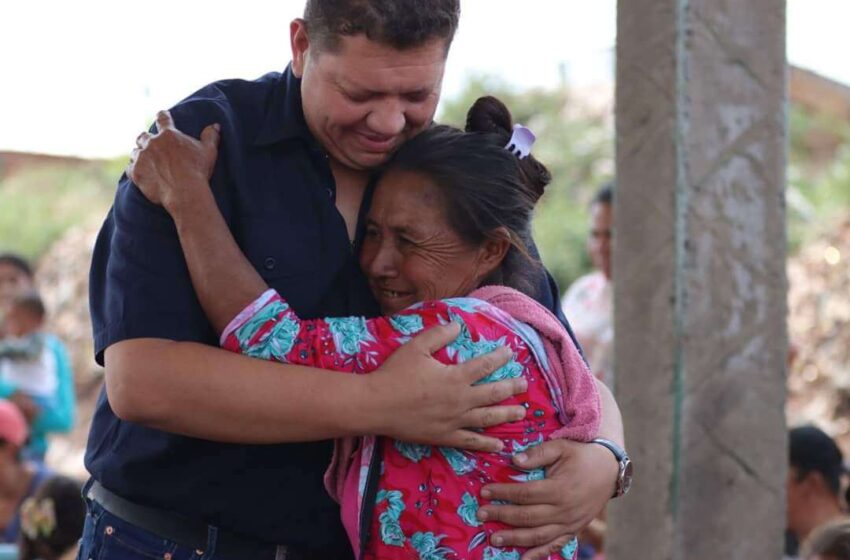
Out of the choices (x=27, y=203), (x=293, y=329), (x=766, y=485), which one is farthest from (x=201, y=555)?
(x=27, y=203)

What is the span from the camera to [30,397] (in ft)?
25.3

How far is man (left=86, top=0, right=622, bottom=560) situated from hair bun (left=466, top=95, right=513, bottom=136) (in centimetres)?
14

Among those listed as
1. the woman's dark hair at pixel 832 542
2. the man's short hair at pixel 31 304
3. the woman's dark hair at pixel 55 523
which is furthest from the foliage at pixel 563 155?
the woman's dark hair at pixel 832 542

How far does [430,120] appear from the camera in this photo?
244 cm

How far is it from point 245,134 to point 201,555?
749 millimetres

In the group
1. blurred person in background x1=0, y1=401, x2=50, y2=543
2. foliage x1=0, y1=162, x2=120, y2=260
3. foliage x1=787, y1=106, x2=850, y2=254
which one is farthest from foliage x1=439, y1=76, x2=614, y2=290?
blurred person in background x1=0, y1=401, x2=50, y2=543

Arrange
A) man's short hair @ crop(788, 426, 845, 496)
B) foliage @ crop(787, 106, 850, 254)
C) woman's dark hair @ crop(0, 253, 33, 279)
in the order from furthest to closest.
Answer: foliage @ crop(787, 106, 850, 254) < woman's dark hair @ crop(0, 253, 33, 279) < man's short hair @ crop(788, 426, 845, 496)

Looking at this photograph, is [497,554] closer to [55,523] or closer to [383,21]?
[383,21]

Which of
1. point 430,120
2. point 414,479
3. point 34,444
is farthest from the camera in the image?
point 34,444

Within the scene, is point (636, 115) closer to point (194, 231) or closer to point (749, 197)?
point (749, 197)

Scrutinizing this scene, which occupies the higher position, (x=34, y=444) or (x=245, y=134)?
(x=245, y=134)

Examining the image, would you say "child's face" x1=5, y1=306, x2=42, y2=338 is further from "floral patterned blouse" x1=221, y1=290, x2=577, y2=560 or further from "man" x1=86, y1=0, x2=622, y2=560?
"floral patterned blouse" x1=221, y1=290, x2=577, y2=560

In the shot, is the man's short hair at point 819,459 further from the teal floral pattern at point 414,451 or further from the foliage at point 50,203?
the foliage at point 50,203

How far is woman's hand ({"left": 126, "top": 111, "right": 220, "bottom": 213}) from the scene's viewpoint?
83.6 inches
